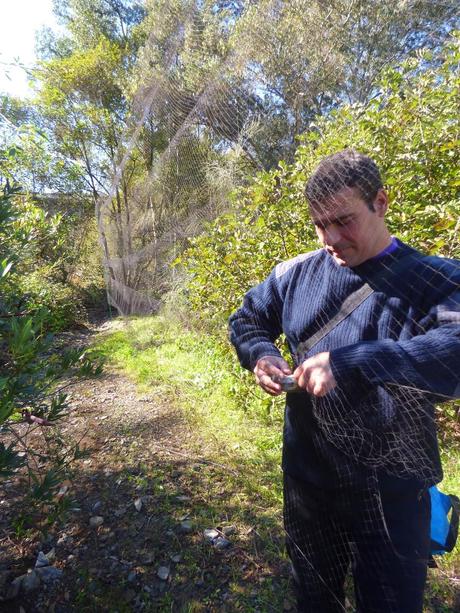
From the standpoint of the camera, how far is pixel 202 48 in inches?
148

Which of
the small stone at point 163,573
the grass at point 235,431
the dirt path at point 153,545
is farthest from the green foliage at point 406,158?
the small stone at point 163,573

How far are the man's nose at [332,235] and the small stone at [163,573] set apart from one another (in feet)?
6.08

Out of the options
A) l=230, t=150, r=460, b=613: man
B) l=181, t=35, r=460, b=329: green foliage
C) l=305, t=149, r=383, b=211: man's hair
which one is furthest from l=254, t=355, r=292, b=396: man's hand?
l=181, t=35, r=460, b=329: green foliage

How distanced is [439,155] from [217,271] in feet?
6.47

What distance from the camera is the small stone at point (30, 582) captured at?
1642 millimetres

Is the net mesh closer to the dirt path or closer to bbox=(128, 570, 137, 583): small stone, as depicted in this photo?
the dirt path

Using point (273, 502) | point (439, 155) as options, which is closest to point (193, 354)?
point (273, 502)

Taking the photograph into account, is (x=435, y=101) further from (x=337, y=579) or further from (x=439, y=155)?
(x=337, y=579)

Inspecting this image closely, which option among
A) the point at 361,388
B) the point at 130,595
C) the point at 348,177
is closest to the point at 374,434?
the point at 361,388

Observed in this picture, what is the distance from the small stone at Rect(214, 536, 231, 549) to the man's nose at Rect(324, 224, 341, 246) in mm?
1804

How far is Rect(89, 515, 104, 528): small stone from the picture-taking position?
2063mm

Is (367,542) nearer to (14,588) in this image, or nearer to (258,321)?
(258,321)

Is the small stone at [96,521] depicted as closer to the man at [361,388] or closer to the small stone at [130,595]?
the small stone at [130,595]

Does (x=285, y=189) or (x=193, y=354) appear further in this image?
(x=193, y=354)
